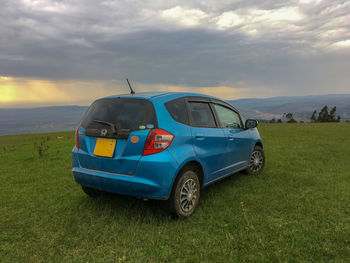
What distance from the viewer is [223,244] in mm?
2969

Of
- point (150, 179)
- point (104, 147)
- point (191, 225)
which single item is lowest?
point (191, 225)

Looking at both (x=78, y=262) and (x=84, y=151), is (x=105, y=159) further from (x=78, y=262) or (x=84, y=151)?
(x=78, y=262)

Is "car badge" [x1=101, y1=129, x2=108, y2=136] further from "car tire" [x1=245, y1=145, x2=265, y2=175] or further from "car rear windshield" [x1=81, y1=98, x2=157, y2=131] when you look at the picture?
"car tire" [x1=245, y1=145, x2=265, y2=175]

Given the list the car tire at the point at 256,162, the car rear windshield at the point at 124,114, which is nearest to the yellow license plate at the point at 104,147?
the car rear windshield at the point at 124,114

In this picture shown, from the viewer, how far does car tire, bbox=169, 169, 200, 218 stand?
339 cm

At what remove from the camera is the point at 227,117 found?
15.9 feet

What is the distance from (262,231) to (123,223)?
194 cm

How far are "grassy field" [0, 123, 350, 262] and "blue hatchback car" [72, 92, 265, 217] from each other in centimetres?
46

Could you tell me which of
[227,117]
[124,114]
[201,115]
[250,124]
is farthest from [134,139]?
[250,124]

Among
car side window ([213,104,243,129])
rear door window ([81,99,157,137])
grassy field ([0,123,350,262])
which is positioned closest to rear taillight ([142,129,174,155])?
rear door window ([81,99,157,137])

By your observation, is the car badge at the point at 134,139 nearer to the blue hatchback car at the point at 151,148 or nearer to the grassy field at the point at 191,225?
the blue hatchback car at the point at 151,148

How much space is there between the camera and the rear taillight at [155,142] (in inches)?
125

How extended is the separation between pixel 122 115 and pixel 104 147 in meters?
0.52

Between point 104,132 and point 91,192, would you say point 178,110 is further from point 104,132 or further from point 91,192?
point 91,192
